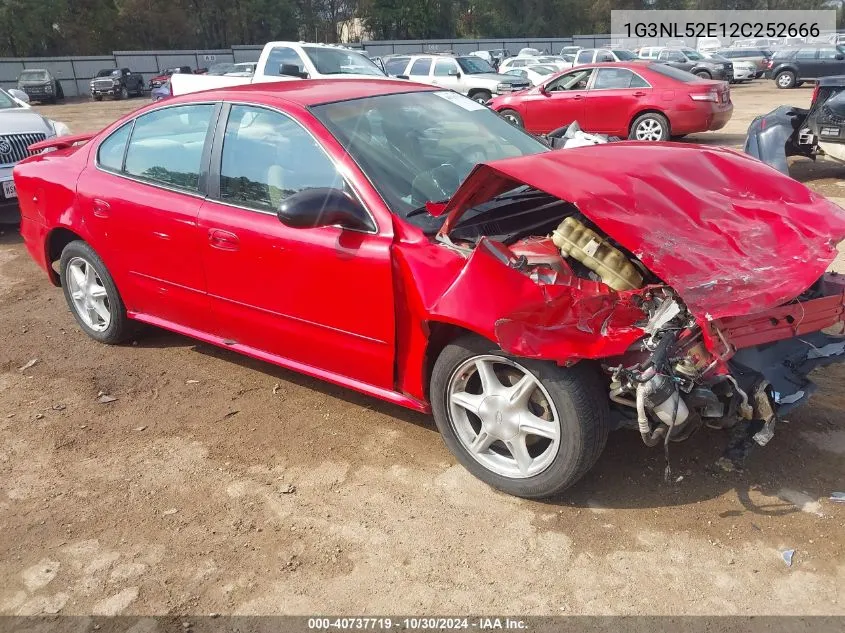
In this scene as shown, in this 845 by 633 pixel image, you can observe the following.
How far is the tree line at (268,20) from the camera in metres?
49.1

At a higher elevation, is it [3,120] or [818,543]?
[3,120]

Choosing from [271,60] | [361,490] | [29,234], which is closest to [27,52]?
[271,60]

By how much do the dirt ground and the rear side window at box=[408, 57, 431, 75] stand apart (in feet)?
55.3

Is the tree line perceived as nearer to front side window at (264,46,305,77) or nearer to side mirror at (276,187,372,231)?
front side window at (264,46,305,77)

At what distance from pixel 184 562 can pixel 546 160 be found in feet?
7.32

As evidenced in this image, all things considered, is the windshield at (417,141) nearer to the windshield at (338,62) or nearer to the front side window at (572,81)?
the windshield at (338,62)

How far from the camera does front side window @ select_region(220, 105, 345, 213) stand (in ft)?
11.4

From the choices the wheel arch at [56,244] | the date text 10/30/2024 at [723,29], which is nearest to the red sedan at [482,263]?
the wheel arch at [56,244]

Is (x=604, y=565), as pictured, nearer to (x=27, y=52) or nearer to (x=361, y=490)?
(x=361, y=490)

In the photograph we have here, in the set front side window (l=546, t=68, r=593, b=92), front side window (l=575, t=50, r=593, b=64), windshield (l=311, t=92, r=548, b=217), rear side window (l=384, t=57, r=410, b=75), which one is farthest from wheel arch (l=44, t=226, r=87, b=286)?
front side window (l=575, t=50, r=593, b=64)

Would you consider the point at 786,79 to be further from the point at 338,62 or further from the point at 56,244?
the point at 56,244

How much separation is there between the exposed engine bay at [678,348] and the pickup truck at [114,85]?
36635mm

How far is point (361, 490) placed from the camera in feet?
10.6

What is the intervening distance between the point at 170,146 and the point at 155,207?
15.3 inches
